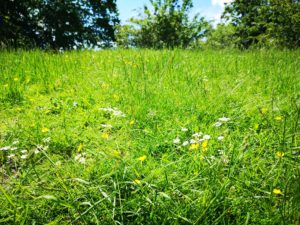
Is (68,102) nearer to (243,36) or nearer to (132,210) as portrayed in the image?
(132,210)

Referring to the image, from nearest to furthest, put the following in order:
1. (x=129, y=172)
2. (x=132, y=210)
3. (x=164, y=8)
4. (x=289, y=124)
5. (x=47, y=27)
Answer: (x=132, y=210) → (x=129, y=172) → (x=289, y=124) → (x=47, y=27) → (x=164, y=8)

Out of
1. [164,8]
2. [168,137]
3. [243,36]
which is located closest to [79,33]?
[164,8]

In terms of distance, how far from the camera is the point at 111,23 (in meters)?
23.6

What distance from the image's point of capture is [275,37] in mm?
14938

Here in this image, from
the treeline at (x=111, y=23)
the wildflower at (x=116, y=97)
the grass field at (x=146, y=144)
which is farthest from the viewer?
the treeline at (x=111, y=23)

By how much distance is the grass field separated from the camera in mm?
1380

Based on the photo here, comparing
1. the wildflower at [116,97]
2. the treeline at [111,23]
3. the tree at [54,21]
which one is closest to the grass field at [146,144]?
the wildflower at [116,97]

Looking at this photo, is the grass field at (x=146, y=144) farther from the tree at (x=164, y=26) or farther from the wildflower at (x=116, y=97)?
the tree at (x=164, y=26)

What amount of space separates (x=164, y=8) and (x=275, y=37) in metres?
10.6

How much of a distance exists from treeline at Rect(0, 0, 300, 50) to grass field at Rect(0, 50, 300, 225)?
493 inches

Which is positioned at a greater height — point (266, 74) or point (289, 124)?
point (266, 74)

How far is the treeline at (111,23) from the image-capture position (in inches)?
695

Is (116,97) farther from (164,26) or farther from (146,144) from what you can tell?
(164,26)

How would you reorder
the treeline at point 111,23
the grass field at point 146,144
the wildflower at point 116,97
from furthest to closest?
the treeline at point 111,23
the wildflower at point 116,97
the grass field at point 146,144
